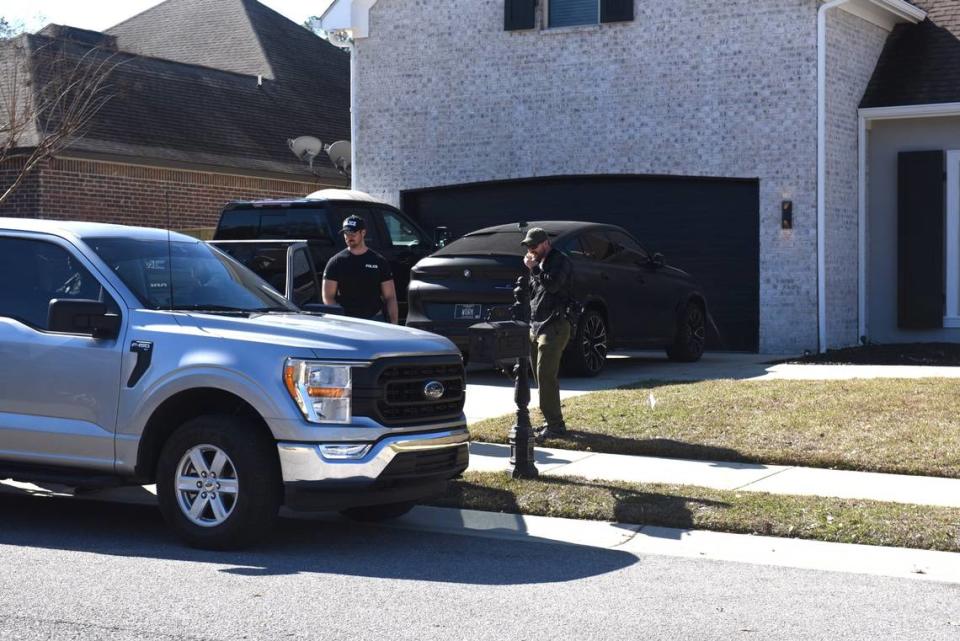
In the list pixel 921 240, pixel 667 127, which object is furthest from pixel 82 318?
pixel 921 240

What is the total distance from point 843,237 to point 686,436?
27.8ft

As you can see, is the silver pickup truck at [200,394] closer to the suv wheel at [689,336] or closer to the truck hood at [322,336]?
the truck hood at [322,336]

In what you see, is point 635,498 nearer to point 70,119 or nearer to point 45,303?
point 45,303

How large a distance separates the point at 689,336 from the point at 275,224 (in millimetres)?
5290

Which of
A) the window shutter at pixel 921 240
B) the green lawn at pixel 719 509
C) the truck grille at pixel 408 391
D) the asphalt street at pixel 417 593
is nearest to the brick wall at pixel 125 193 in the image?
the window shutter at pixel 921 240

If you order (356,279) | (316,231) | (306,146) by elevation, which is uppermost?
(306,146)

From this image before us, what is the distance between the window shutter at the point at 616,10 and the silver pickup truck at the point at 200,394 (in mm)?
12091

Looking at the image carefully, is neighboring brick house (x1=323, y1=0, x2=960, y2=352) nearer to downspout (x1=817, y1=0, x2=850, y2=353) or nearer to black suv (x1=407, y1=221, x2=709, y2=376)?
downspout (x1=817, y1=0, x2=850, y2=353)

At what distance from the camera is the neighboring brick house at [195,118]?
2355 cm

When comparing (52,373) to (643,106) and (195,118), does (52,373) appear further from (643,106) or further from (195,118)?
(195,118)

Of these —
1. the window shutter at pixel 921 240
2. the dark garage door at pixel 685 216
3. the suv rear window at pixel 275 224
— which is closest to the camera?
the suv rear window at pixel 275 224

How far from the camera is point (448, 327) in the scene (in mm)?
14375

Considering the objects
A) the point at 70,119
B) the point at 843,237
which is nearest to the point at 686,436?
the point at 843,237

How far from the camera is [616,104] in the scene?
768 inches
